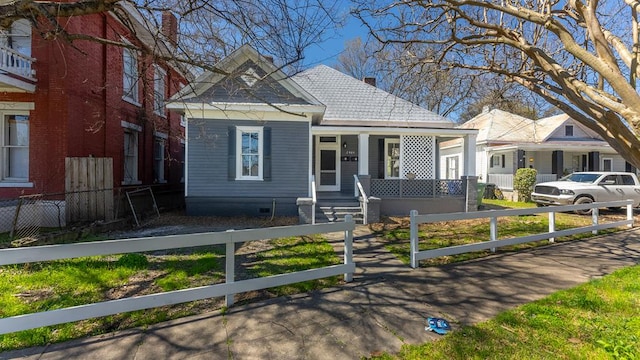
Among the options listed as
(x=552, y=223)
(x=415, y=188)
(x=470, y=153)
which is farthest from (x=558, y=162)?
(x=552, y=223)

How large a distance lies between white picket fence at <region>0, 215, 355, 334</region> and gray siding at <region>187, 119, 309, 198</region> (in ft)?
23.5

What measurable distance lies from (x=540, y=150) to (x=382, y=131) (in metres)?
14.8

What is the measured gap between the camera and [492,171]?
23.7 m

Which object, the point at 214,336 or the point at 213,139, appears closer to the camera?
the point at 214,336

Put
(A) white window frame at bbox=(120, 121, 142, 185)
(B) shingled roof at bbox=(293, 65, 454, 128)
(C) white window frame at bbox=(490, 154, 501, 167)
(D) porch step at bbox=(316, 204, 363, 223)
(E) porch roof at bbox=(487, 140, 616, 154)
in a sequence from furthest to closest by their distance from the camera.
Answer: (C) white window frame at bbox=(490, 154, 501, 167) < (E) porch roof at bbox=(487, 140, 616, 154) < (B) shingled roof at bbox=(293, 65, 454, 128) < (A) white window frame at bbox=(120, 121, 142, 185) < (D) porch step at bbox=(316, 204, 363, 223)

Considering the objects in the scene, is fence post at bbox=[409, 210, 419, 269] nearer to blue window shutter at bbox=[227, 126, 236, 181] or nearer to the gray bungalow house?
the gray bungalow house

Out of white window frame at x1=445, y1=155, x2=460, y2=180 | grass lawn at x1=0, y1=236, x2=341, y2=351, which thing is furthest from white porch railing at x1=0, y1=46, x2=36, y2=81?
white window frame at x1=445, y1=155, x2=460, y2=180

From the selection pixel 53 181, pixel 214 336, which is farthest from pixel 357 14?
pixel 53 181

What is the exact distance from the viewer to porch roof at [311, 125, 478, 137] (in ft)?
41.5

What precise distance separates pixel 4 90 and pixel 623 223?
19831 millimetres

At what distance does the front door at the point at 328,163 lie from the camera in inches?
590

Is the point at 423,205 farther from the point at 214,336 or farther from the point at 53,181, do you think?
the point at 53,181

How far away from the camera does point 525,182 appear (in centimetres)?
1864

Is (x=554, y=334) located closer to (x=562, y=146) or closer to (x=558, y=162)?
(x=562, y=146)
